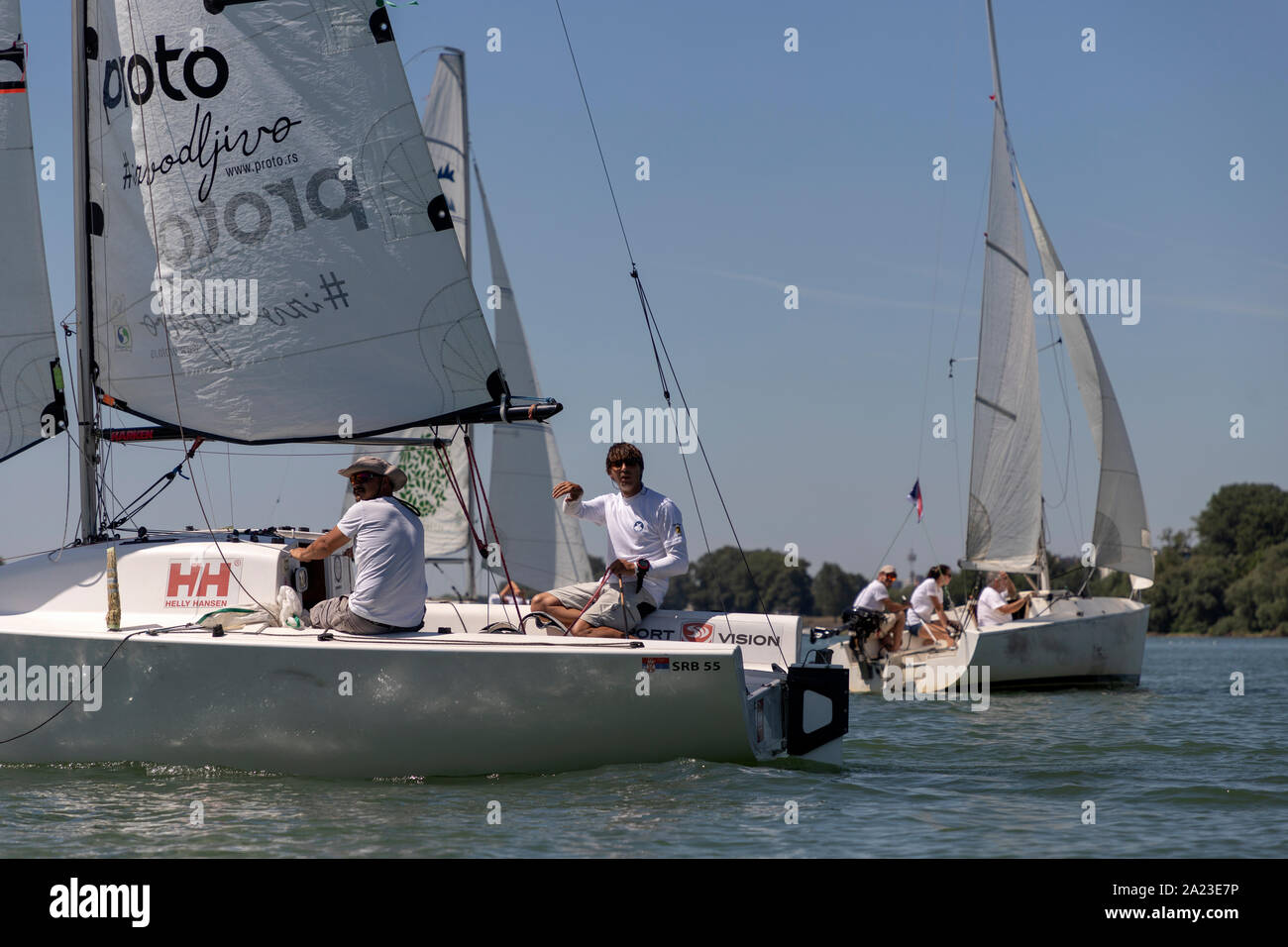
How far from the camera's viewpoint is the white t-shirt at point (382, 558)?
7.73 metres

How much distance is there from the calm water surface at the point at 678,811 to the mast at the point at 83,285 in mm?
2090

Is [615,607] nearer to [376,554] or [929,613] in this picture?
[376,554]

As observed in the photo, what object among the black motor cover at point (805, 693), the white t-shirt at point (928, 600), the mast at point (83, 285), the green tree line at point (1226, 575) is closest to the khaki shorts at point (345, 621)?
the black motor cover at point (805, 693)

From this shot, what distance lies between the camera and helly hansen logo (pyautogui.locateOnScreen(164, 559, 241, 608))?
8.52 metres

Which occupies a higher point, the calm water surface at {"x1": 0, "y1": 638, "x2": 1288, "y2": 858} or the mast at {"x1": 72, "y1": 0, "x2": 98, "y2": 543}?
the mast at {"x1": 72, "y1": 0, "x2": 98, "y2": 543}

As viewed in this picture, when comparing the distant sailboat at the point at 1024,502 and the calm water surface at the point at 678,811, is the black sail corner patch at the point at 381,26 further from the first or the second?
the distant sailboat at the point at 1024,502

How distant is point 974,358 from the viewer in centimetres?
2295

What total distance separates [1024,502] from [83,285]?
15780 millimetres

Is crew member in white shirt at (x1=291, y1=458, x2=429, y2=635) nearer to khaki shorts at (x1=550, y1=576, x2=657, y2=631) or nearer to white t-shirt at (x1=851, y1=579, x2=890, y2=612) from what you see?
khaki shorts at (x1=550, y1=576, x2=657, y2=631)

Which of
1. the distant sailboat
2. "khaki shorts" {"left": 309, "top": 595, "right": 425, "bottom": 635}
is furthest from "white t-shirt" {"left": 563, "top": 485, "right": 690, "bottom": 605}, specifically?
the distant sailboat

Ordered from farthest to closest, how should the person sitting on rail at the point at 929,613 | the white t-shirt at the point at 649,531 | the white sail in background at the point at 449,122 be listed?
1. the white sail in background at the point at 449,122
2. the person sitting on rail at the point at 929,613
3. the white t-shirt at the point at 649,531

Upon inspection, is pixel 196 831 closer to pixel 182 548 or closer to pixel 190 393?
pixel 182 548

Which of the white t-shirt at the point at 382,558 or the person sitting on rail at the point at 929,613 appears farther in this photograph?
the person sitting on rail at the point at 929,613

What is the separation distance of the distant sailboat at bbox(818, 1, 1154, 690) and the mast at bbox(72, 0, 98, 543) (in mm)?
12148
